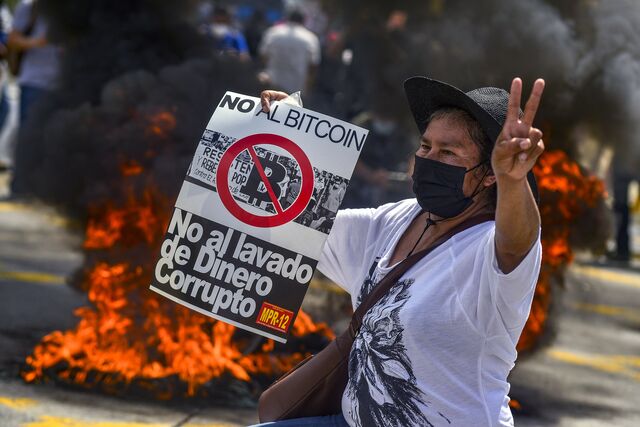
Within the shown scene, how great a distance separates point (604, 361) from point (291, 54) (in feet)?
14.7

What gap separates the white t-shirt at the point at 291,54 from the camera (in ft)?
34.2

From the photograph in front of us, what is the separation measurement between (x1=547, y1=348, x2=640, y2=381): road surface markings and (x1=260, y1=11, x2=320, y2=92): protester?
3.87 meters

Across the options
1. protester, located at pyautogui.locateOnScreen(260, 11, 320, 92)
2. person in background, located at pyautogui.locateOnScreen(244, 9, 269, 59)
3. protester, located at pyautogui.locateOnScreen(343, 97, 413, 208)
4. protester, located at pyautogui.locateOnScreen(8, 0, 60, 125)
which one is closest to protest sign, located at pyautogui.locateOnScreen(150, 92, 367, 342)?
protester, located at pyautogui.locateOnScreen(343, 97, 413, 208)

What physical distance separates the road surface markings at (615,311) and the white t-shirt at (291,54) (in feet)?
10.5

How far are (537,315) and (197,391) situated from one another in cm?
178

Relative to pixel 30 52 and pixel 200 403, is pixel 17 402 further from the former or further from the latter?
pixel 30 52

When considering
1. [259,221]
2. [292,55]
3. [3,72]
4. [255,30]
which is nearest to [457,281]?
[259,221]

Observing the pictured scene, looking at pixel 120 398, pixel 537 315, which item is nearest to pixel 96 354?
pixel 120 398

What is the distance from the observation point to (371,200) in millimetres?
8914

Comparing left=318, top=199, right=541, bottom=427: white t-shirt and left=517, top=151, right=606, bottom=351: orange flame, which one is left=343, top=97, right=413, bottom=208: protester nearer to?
left=517, top=151, right=606, bottom=351: orange flame

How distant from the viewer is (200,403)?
544 cm

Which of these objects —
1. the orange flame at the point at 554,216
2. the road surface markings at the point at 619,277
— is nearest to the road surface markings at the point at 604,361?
the orange flame at the point at 554,216

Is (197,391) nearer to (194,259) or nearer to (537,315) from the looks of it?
(537,315)

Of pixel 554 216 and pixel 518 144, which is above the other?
pixel 554 216
